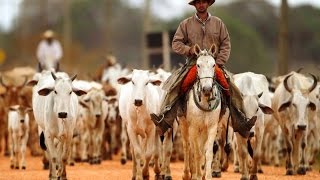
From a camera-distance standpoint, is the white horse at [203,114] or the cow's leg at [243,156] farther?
the cow's leg at [243,156]

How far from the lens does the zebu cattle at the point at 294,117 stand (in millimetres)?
25281

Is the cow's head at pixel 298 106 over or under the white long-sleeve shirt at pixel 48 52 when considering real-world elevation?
under

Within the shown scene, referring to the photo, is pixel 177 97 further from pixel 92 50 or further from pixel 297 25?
pixel 92 50

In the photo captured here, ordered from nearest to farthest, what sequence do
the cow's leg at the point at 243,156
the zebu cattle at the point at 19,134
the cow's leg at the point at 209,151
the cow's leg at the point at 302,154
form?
the cow's leg at the point at 209,151 < the cow's leg at the point at 243,156 < the cow's leg at the point at 302,154 < the zebu cattle at the point at 19,134

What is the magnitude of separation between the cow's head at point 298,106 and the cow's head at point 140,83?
4047 millimetres

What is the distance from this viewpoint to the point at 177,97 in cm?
2009

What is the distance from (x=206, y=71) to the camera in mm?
19031

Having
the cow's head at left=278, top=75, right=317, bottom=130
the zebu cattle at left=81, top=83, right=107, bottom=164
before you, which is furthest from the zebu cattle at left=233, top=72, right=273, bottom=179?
the zebu cattle at left=81, top=83, right=107, bottom=164

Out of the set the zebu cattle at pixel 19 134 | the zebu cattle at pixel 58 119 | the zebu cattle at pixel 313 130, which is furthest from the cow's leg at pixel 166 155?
the zebu cattle at pixel 19 134

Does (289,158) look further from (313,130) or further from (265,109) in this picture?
(265,109)

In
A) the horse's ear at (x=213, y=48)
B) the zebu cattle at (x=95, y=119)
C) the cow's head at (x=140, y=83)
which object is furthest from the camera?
the zebu cattle at (x=95, y=119)

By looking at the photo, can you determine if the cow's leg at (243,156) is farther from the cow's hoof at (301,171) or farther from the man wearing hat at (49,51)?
the man wearing hat at (49,51)

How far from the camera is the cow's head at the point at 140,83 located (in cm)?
2180

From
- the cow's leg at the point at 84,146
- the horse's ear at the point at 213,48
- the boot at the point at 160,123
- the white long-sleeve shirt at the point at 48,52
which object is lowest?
the boot at the point at 160,123
